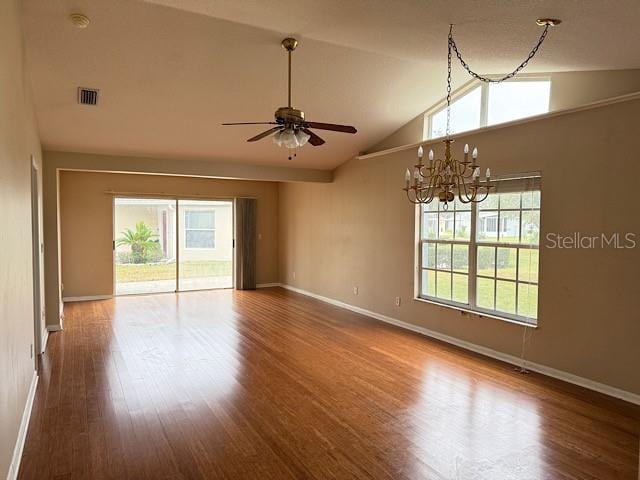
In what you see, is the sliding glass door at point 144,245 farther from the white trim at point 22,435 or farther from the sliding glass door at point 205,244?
the white trim at point 22,435

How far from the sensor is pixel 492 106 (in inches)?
195

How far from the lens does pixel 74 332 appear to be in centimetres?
577

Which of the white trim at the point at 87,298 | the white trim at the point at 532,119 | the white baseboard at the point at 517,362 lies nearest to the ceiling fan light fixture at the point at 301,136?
the white trim at the point at 532,119

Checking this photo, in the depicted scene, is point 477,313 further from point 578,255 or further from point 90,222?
point 90,222

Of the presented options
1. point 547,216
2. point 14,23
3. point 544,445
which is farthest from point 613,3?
point 14,23

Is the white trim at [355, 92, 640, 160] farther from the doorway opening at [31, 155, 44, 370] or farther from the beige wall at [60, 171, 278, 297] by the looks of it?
the beige wall at [60, 171, 278, 297]

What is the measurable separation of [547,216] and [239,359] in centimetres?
354

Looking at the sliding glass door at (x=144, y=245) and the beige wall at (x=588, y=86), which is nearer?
the beige wall at (x=588, y=86)

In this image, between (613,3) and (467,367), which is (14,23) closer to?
(613,3)

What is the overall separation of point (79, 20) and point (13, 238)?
1.83 meters

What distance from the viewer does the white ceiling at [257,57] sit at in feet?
9.59

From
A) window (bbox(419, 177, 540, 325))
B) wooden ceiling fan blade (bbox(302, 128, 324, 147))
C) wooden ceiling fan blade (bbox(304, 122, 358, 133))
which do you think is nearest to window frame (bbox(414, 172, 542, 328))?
window (bbox(419, 177, 540, 325))

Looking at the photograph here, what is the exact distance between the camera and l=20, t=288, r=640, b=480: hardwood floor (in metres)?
2.64

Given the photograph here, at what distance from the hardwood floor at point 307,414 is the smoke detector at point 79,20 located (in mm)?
3053
